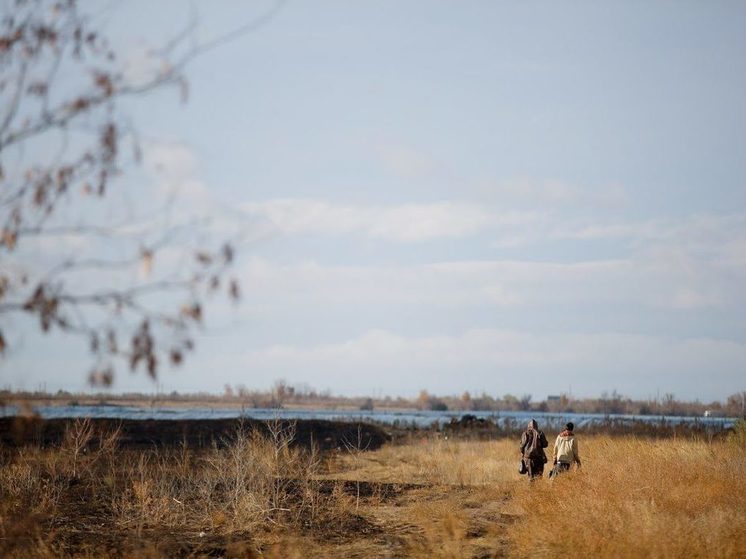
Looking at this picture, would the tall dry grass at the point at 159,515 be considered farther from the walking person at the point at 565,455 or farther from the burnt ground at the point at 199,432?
the burnt ground at the point at 199,432

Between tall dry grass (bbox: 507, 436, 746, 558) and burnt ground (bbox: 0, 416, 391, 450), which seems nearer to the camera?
tall dry grass (bbox: 507, 436, 746, 558)

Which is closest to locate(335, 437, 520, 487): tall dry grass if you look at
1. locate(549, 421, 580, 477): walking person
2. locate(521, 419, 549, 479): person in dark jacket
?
locate(521, 419, 549, 479): person in dark jacket

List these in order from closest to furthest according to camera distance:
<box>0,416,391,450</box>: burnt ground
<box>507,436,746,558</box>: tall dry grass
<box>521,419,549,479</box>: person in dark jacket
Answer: <box>507,436,746,558</box>: tall dry grass → <box>521,419,549,479</box>: person in dark jacket → <box>0,416,391,450</box>: burnt ground

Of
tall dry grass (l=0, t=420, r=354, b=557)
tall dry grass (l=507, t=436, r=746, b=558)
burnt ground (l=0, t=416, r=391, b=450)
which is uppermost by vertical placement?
tall dry grass (l=507, t=436, r=746, b=558)

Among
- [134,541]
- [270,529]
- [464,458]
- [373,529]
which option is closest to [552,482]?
[373,529]

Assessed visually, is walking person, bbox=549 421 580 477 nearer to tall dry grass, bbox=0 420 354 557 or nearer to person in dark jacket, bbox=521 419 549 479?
person in dark jacket, bbox=521 419 549 479

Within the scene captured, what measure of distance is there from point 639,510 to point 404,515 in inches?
199

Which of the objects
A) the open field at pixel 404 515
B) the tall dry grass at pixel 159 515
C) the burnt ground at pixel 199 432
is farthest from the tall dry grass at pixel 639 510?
the burnt ground at pixel 199 432

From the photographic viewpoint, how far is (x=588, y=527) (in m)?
10.6

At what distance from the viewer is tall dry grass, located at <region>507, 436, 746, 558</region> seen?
9.48m

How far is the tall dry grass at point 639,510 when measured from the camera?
9484mm

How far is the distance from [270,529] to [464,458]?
14.2 m

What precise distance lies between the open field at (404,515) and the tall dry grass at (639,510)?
0.03 m

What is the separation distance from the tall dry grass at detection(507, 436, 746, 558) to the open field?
0.08ft
